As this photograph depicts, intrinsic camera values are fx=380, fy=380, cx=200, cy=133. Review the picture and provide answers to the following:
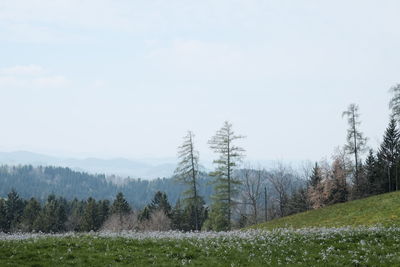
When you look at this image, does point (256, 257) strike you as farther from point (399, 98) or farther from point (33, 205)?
point (33, 205)

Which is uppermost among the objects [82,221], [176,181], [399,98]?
[399,98]

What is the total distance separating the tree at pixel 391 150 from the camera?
70.7 metres

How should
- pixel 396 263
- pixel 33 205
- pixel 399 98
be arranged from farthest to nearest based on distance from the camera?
pixel 33 205 → pixel 399 98 → pixel 396 263

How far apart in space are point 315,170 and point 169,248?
7409cm

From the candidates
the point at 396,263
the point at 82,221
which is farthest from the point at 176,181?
the point at 82,221

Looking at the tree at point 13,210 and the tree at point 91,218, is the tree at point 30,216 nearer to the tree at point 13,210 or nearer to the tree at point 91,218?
the tree at point 13,210

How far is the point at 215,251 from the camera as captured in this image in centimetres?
1716

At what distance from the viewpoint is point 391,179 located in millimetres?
70625

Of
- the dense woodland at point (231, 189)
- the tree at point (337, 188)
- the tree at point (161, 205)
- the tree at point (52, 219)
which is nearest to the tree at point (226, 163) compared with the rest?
the dense woodland at point (231, 189)

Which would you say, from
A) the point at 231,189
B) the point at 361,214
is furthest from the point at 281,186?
the point at 361,214

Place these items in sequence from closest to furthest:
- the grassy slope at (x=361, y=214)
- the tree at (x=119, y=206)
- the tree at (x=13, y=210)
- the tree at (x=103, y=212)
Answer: the grassy slope at (x=361, y=214) < the tree at (x=119, y=206) < the tree at (x=103, y=212) < the tree at (x=13, y=210)

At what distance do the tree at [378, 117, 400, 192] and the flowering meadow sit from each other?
183ft

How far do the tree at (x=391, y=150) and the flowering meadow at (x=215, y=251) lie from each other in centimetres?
5589

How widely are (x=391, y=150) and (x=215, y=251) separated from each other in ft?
216
